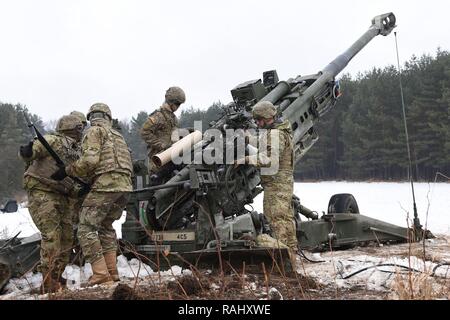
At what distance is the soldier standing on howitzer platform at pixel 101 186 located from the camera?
5184 millimetres

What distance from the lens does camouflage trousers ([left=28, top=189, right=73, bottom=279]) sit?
550 centimetres

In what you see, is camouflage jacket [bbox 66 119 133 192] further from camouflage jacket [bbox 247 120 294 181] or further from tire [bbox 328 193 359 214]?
tire [bbox 328 193 359 214]

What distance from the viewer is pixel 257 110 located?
240 inches

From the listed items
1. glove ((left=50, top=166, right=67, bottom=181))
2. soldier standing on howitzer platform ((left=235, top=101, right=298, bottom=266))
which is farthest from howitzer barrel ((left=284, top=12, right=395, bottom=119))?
glove ((left=50, top=166, right=67, bottom=181))

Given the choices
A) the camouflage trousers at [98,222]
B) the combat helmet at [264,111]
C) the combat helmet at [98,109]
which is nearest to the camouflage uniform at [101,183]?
the camouflage trousers at [98,222]

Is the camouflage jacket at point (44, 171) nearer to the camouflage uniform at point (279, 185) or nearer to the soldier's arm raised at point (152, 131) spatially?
the soldier's arm raised at point (152, 131)

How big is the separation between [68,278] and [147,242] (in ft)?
3.53

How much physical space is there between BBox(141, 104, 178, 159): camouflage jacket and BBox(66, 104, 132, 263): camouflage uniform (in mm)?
1642

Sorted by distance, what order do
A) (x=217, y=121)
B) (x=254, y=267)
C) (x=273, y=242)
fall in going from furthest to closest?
(x=217, y=121) < (x=273, y=242) < (x=254, y=267)

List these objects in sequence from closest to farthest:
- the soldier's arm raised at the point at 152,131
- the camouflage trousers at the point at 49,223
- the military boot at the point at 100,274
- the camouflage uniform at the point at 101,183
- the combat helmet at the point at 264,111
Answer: the military boot at the point at 100,274 < the camouflage uniform at the point at 101,183 < the camouflage trousers at the point at 49,223 < the combat helmet at the point at 264,111 < the soldier's arm raised at the point at 152,131

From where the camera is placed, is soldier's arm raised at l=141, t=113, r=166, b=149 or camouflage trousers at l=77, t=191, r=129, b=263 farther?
soldier's arm raised at l=141, t=113, r=166, b=149

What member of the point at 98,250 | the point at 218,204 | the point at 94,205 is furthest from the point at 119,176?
the point at 218,204

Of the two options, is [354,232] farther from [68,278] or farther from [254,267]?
[68,278]

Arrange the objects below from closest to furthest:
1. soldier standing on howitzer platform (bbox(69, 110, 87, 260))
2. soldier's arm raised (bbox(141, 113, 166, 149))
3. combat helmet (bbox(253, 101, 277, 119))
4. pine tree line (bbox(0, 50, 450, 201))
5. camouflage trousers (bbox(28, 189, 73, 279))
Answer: camouflage trousers (bbox(28, 189, 73, 279)) → combat helmet (bbox(253, 101, 277, 119)) → soldier standing on howitzer platform (bbox(69, 110, 87, 260)) → soldier's arm raised (bbox(141, 113, 166, 149)) → pine tree line (bbox(0, 50, 450, 201))
